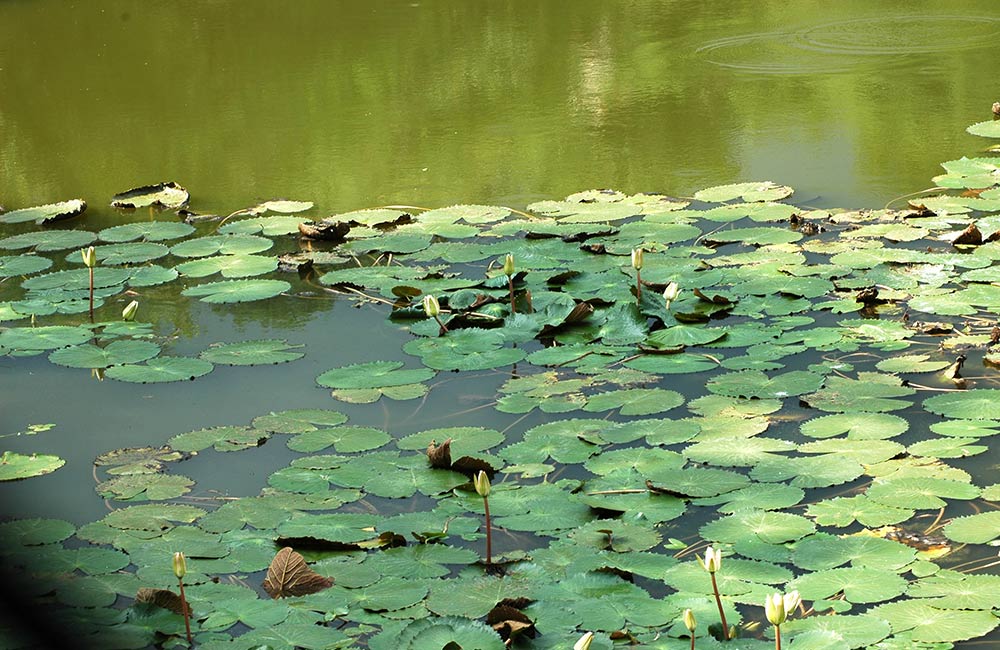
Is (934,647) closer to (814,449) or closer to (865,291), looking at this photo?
(814,449)

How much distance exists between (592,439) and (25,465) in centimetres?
118

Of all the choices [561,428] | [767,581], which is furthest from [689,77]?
[767,581]

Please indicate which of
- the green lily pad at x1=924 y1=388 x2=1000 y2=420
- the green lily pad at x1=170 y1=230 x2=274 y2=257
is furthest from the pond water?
the green lily pad at x1=170 y1=230 x2=274 y2=257

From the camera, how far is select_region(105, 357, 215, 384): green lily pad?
2889 millimetres

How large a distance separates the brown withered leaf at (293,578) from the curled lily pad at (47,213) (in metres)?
2.84

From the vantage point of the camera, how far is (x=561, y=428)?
243 cm

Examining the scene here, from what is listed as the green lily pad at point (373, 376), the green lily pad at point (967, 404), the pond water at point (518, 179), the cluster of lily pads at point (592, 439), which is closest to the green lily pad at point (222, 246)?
the cluster of lily pads at point (592, 439)

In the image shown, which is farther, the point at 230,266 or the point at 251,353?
the point at 230,266

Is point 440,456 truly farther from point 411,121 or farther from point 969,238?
point 411,121

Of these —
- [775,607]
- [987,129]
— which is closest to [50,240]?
[775,607]

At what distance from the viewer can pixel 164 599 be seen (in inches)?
69.9

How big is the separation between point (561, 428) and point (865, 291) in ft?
3.53

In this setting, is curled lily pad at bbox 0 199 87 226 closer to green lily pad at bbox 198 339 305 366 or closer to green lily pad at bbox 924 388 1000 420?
green lily pad at bbox 198 339 305 366

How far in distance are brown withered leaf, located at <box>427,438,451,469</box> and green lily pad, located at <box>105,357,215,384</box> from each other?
2.88 ft
